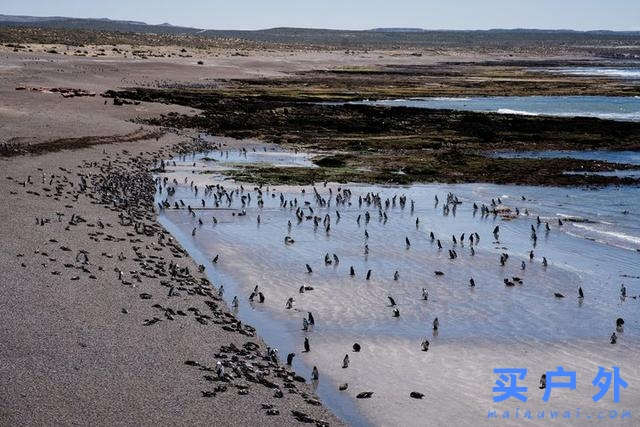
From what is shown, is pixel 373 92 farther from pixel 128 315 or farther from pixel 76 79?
pixel 128 315

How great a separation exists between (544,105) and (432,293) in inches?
2259

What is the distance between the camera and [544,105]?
73688 mm

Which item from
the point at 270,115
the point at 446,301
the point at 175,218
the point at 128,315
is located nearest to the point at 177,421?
the point at 128,315

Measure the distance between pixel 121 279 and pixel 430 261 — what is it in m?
8.98

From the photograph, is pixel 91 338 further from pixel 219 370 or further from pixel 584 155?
pixel 584 155

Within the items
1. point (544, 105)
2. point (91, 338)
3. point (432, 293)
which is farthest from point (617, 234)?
point (544, 105)

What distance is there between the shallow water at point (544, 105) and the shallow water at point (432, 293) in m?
35.8

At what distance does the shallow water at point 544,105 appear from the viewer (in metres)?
67.0

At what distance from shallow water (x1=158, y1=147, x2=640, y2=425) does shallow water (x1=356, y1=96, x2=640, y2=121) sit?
35775 millimetres

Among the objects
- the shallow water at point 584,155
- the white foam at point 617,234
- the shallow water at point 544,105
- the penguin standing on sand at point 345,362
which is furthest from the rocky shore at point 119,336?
the shallow water at point 544,105

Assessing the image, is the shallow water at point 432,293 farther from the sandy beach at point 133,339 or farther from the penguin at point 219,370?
the penguin at point 219,370

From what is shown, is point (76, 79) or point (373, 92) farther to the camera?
point (373, 92)

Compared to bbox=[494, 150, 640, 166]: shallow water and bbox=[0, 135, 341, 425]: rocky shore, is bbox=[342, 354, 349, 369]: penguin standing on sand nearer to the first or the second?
bbox=[0, 135, 341, 425]: rocky shore

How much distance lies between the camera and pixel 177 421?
12414 millimetres
